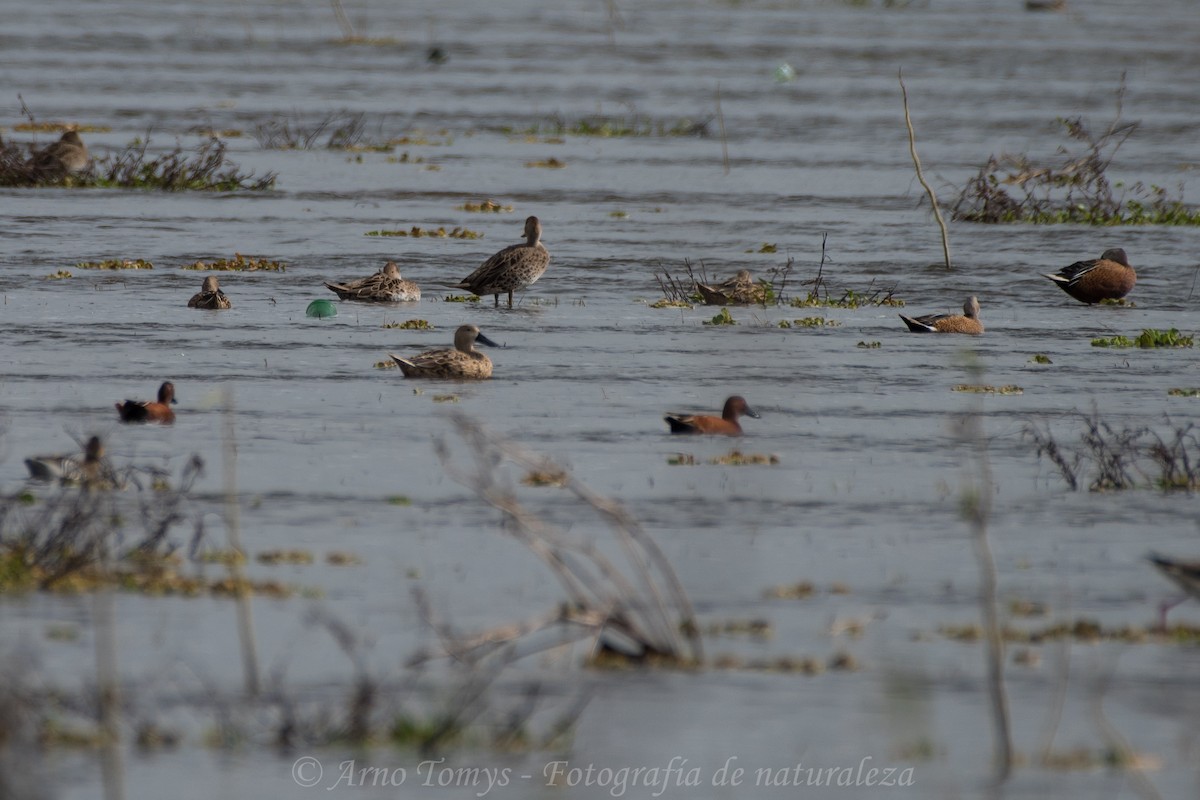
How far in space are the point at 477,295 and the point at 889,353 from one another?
17.8ft

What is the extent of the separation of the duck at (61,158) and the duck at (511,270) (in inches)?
459

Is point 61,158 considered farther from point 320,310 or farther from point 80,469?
point 80,469

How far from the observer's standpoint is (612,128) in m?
43.2

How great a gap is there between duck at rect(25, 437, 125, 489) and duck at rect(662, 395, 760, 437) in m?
4.31

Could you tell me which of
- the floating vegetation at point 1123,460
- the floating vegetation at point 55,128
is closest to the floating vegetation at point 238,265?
the floating vegetation at point 1123,460

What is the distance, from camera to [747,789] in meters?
8.80

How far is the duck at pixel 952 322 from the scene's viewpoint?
2195 cm

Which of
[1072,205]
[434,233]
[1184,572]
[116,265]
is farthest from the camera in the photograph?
[1072,205]

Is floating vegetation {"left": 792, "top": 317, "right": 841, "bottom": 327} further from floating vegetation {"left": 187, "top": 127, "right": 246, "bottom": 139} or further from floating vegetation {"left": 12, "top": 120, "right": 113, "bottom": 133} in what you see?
floating vegetation {"left": 12, "top": 120, "right": 113, "bottom": 133}

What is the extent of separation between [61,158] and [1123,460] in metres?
21.9

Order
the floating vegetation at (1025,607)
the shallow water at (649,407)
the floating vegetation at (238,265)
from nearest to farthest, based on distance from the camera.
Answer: the shallow water at (649,407), the floating vegetation at (1025,607), the floating vegetation at (238,265)

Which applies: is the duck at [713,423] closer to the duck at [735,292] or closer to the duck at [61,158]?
the duck at [735,292]

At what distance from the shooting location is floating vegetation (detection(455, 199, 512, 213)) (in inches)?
1267

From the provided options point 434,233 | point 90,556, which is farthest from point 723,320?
point 90,556
